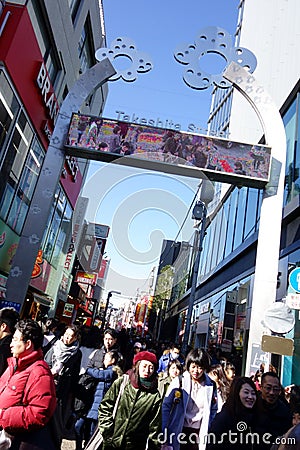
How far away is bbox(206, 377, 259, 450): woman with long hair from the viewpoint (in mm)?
2912

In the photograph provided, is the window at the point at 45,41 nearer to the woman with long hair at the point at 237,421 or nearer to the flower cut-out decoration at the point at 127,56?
the flower cut-out decoration at the point at 127,56

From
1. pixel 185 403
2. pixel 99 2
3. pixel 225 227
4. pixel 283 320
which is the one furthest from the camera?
pixel 225 227

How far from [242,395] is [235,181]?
24.8 feet

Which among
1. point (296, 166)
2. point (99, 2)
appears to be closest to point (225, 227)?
point (296, 166)

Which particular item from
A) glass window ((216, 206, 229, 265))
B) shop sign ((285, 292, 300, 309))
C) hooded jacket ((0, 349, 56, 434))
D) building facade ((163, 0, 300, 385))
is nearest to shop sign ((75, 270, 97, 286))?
building facade ((163, 0, 300, 385))

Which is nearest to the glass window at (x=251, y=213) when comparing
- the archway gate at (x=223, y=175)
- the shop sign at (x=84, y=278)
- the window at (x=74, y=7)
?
the archway gate at (x=223, y=175)

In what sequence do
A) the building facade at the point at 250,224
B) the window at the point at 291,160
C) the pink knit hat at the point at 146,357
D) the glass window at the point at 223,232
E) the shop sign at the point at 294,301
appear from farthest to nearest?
the glass window at the point at 223,232 → the window at the point at 291,160 → the building facade at the point at 250,224 → the shop sign at the point at 294,301 → the pink knit hat at the point at 146,357

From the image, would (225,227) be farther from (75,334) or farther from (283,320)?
(75,334)

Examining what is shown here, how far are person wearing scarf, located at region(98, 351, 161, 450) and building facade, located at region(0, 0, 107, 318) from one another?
605cm

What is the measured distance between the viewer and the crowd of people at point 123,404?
2604 millimetres

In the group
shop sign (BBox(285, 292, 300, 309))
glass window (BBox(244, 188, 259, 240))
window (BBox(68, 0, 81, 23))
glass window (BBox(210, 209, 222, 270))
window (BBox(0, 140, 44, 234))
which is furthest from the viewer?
glass window (BBox(210, 209, 222, 270))

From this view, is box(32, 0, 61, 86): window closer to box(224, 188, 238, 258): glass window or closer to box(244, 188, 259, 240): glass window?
box(244, 188, 259, 240): glass window

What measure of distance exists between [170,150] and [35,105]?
5417mm

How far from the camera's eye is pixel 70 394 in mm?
4684
